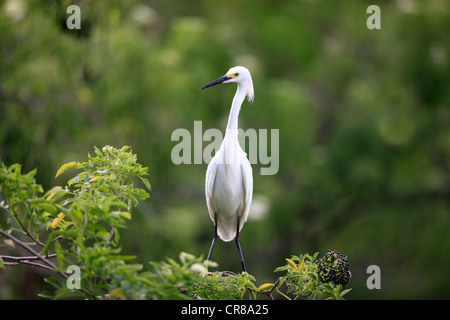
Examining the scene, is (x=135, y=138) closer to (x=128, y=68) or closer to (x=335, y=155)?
(x=128, y=68)

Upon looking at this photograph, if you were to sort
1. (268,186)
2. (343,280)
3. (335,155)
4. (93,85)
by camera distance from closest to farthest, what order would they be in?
1. (343,280)
2. (93,85)
3. (268,186)
4. (335,155)

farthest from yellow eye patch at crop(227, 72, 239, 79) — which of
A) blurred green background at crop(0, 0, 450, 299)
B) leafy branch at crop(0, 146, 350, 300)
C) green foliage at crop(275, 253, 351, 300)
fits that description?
blurred green background at crop(0, 0, 450, 299)

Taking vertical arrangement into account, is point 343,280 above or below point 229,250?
above

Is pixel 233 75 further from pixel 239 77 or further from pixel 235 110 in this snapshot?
pixel 235 110

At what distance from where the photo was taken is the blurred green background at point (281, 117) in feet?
20.9

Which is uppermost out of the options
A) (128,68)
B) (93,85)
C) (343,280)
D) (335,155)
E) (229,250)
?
(128,68)

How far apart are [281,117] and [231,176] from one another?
22.2ft

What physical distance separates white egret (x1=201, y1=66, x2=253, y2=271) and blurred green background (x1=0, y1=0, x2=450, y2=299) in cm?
309

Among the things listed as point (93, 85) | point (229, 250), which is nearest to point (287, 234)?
point (229, 250)

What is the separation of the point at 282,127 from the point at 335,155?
4.15 feet

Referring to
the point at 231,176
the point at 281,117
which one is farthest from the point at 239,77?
the point at 281,117

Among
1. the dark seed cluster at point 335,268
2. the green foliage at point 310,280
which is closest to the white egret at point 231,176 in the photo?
the green foliage at point 310,280

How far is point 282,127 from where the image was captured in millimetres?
9836

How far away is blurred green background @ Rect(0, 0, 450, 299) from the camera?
6.38 m
